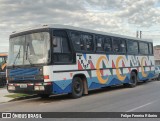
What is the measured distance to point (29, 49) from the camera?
583 inches

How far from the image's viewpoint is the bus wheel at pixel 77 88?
1556cm

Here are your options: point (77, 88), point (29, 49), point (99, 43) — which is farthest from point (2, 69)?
point (29, 49)

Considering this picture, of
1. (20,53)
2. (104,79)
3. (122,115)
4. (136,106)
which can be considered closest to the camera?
(122,115)

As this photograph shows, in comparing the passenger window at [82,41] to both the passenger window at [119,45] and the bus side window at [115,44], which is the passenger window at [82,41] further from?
the passenger window at [119,45]

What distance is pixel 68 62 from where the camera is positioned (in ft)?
50.2

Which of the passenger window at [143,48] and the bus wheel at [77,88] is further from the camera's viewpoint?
the passenger window at [143,48]

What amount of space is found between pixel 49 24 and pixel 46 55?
142cm

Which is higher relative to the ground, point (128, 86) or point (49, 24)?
point (49, 24)

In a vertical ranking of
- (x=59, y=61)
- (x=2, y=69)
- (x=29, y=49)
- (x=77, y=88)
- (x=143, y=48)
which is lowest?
(x=77, y=88)

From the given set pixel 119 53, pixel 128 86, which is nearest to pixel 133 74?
pixel 128 86

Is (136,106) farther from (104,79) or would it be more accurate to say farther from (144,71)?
(144,71)

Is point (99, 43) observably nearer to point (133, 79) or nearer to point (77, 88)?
point (77, 88)

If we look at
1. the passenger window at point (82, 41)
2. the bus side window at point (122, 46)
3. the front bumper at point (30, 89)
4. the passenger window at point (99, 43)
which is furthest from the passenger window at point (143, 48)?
the front bumper at point (30, 89)

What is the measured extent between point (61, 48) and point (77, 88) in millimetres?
2134
